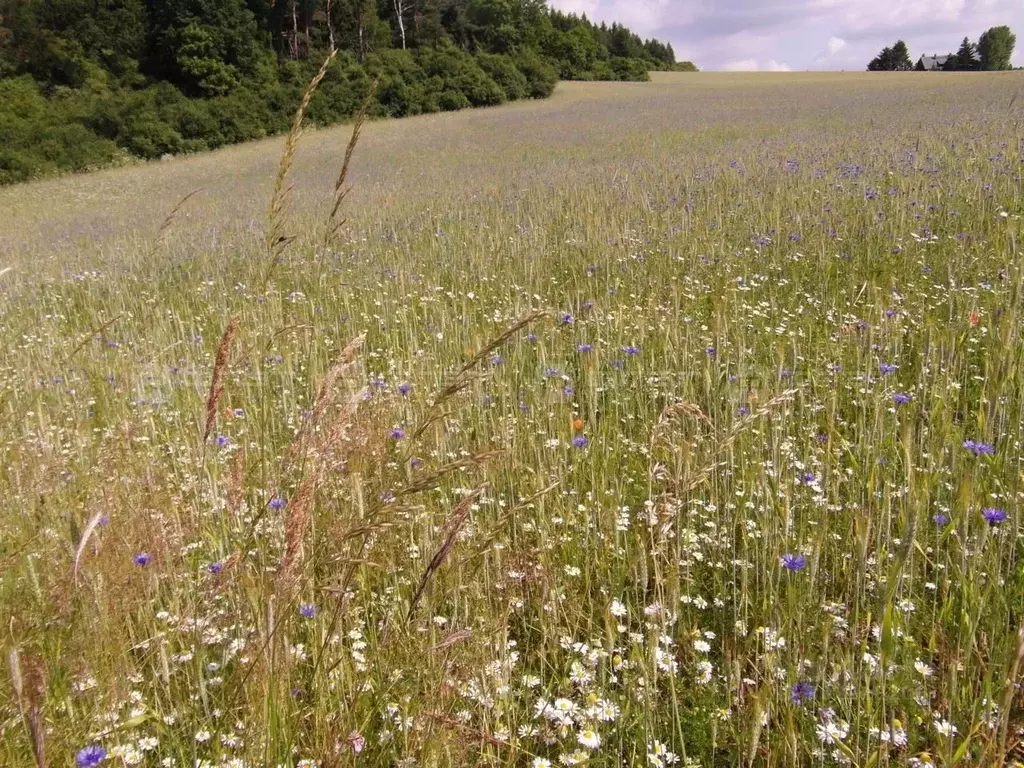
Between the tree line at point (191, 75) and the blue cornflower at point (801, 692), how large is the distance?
103 ft

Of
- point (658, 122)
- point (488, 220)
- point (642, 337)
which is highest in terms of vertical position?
point (658, 122)

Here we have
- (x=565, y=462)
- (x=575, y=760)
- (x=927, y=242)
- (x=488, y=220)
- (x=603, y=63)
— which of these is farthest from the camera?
(x=603, y=63)

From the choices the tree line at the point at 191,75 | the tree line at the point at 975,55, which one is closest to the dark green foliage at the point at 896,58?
the tree line at the point at 975,55

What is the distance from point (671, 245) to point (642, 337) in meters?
2.00

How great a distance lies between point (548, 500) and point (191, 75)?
40577 mm

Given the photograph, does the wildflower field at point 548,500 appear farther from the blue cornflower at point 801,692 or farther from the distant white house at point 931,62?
the distant white house at point 931,62

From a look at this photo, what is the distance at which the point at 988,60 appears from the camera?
7606 centimetres

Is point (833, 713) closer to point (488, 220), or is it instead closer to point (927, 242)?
point (927, 242)

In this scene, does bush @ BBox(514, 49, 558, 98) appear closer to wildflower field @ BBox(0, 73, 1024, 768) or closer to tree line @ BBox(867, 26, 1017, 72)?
wildflower field @ BBox(0, 73, 1024, 768)

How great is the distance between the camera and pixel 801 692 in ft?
4.87

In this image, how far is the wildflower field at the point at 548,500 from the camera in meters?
1.42

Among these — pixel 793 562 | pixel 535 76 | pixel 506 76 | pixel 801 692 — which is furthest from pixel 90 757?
pixel 535 76

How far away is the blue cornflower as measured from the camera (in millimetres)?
1464

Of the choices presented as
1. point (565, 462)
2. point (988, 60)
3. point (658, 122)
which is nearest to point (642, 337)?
point (565, 462)
